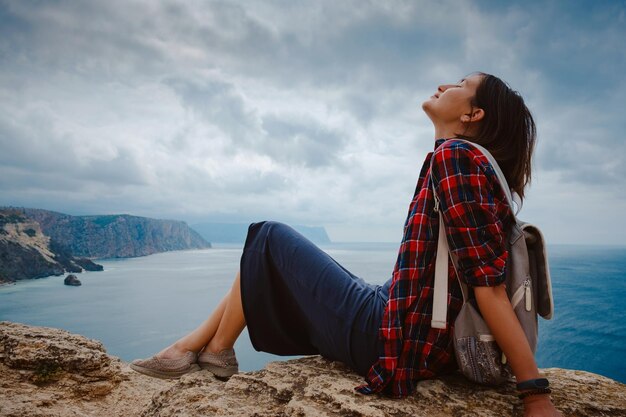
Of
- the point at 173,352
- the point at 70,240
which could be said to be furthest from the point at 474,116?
the point at 70,240

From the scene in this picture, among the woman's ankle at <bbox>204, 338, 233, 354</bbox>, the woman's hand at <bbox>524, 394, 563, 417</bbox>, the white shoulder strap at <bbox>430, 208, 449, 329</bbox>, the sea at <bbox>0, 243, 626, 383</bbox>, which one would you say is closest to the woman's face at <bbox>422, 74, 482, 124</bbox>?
the white shoulder strap at <bbox>430, 208, 449, 329</bbox>

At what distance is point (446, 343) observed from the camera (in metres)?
1.81

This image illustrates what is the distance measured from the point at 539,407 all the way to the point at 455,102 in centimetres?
158

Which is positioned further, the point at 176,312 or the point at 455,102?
the point at 176,312

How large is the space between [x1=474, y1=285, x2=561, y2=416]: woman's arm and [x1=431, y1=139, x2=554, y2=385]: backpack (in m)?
0.08

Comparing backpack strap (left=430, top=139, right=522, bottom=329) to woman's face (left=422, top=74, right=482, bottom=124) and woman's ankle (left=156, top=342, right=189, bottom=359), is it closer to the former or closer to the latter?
woman's face (left=422, top=74, right=482, bottom=124)

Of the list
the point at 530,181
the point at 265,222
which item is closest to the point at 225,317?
the point at 265,222

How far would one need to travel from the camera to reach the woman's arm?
150 centimetres

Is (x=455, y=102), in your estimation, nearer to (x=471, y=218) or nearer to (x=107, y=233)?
(x=471, y=218)

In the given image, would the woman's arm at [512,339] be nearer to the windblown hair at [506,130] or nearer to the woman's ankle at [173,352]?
the windblown hair at [506,130]

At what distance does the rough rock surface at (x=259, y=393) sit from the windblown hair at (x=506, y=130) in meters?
1.21

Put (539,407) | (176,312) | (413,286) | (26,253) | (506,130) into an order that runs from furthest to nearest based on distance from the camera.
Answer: (26,253) → (176,312) → (506,130) → (413,286) → (539,407)

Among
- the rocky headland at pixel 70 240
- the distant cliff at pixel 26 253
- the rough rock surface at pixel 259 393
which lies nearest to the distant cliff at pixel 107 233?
the rocky headland at pixel 70 240

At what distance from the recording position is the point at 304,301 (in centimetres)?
207
